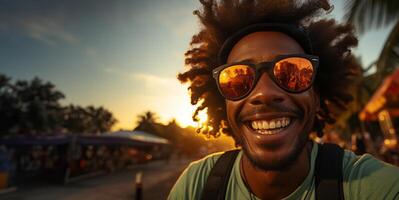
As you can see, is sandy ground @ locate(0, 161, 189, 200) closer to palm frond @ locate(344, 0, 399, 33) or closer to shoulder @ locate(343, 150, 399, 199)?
palm frond @ locate(344, 0, 399, 33)

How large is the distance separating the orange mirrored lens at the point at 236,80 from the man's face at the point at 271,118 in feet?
0.15

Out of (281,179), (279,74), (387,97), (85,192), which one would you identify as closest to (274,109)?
(279,74)

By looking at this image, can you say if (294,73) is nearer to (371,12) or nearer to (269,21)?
(269,21)

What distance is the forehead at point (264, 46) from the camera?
7.06 ft

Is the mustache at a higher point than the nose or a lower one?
lower

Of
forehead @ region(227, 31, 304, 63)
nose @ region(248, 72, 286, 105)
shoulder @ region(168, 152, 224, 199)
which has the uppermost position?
forehead @ region(227, 31, 304, 63)

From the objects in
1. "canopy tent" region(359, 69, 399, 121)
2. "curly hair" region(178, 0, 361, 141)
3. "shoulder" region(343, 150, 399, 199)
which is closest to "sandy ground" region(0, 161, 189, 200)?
"canopy tent" region(359, 69, 399, 121)

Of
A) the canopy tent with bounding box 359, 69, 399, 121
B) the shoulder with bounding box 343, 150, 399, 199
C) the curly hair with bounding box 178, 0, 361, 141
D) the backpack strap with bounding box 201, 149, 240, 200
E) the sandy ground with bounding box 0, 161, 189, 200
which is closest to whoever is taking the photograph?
the shoulder with bounding box 343, 150, 399, 199

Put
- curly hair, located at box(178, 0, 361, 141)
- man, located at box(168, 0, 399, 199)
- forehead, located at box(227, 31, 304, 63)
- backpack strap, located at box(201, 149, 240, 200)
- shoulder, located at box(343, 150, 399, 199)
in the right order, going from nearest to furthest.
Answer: shoulder, located at box(343, 150, 399, 199) → man, located at box(168, 0, 399, 199) → backpack strap, located at box(201, 149, 240, 200) → forehead, located at box(227, 31, 304, 63) → curly hair, located at box(178, 0, 361, 141)

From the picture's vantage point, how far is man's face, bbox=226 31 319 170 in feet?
6.29

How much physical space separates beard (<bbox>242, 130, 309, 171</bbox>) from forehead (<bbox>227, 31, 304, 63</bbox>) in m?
0.52

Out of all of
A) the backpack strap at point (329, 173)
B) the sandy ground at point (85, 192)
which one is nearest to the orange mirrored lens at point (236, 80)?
the backpack strap at point (329, 173)

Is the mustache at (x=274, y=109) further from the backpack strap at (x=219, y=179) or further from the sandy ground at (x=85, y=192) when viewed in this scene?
the sandy ground at (x=85, y=192)

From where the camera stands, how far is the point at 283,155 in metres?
1.90
